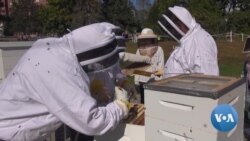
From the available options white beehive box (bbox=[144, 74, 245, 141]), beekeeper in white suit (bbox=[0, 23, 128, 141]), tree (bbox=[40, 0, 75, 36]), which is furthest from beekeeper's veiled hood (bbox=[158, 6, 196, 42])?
tree (bbox=[40, 0, 75, 36])

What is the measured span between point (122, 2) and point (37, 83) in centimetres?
4891

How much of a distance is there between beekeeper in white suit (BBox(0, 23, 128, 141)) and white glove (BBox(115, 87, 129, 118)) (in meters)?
0.10

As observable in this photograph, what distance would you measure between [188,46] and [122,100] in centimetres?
170

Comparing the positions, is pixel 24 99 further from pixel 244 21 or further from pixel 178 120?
pixel 244 21

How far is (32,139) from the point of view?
2.97 m

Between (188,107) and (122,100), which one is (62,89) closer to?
(122,100)

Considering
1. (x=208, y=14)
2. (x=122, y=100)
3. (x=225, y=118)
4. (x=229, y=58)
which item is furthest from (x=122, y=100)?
(x=208, y=14)

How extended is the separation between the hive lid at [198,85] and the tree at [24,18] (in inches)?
1872

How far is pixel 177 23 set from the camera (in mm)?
5012

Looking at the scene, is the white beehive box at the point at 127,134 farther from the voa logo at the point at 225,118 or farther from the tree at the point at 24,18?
the tree at the point at 24,18

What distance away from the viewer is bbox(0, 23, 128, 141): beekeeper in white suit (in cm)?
274

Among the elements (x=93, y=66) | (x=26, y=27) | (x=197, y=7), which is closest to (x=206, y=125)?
(x=93, y=66)

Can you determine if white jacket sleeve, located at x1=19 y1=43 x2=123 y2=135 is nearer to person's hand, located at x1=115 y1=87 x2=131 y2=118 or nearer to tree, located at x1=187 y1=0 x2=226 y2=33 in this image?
person's hand, located at x1=115 y1=87 x2=131 y2=118

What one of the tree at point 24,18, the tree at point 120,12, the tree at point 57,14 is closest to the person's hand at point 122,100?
the tree at point 57,14
